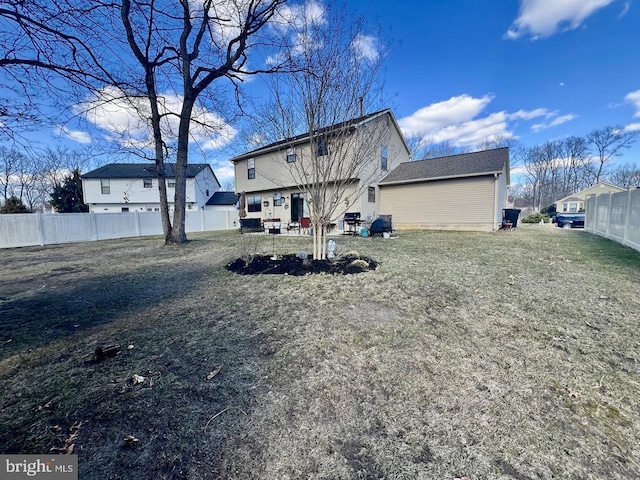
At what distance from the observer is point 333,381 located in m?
2.09

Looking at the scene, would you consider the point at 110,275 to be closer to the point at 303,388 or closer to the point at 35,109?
the point at 35,109

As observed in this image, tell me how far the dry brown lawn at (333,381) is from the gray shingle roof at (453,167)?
10.1 meters

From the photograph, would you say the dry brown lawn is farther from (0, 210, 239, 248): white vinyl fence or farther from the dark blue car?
the dark blue car

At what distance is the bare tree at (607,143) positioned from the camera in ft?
126

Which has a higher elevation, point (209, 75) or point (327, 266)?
point (209, 75)

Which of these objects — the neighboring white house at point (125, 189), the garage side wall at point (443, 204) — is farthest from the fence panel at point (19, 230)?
the garage side wall at point (443, 204)

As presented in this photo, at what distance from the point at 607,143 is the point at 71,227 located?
6494cm

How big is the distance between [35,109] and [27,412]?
3661mm

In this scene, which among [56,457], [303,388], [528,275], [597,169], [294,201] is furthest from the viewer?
[597,169]

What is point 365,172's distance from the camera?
45.4 ft

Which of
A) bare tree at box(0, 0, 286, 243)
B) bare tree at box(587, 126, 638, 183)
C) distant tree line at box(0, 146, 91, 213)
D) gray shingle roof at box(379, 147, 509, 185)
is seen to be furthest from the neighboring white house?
bare tree at box(587, 126, 638, 183)

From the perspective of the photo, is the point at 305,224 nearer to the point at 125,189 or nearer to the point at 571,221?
the point at 571,221

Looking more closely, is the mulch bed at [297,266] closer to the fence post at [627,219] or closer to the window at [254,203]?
the fence post at [627,219]

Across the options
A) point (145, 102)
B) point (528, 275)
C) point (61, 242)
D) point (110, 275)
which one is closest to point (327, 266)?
point (528, 275)
